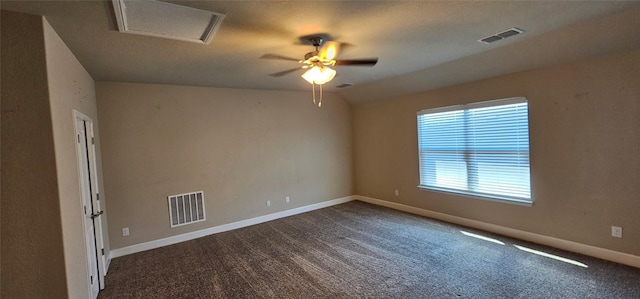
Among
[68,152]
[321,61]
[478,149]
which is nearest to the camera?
[68,152]

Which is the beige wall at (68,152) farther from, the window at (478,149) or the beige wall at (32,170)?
the window at (478,149)

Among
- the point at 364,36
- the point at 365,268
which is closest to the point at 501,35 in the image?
the point at 364,36

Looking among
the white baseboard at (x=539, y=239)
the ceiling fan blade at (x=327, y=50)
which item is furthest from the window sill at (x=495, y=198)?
the ceiling fan blade at (x=327, y=50)

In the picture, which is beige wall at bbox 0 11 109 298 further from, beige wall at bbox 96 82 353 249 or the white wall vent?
the white wall vent

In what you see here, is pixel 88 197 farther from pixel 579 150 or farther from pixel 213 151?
pixel 579 150

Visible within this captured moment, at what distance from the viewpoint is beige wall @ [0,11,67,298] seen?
1.89 metres

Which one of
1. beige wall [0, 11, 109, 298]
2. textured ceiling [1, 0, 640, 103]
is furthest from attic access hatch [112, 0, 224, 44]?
beige wall [0, 11, 109, 298]

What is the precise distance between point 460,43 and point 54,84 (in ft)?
12.4

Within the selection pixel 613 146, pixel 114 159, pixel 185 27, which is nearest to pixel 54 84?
pixel 185 27

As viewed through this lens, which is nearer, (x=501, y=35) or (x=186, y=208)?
(x=501, y=35)

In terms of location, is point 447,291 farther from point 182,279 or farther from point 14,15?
point 14,15

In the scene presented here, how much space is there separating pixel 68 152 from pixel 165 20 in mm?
1366

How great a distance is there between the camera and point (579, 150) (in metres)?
3.45

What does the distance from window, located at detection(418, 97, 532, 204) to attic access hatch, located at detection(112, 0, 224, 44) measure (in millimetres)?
3947
